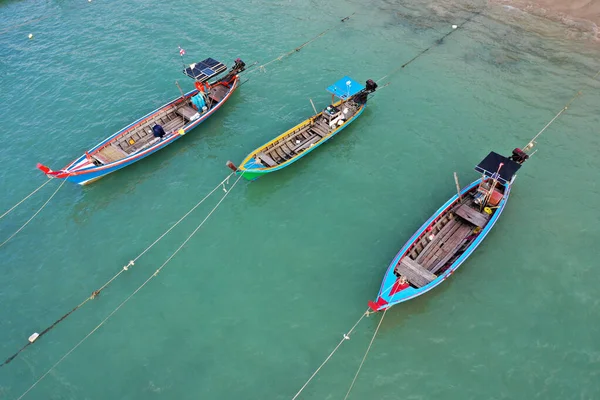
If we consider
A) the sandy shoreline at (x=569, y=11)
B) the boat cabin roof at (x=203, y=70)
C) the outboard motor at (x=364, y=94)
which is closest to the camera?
the outboard motor at (x=364, y=94)

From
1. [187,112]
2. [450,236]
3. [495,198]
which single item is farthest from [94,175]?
[495,198]

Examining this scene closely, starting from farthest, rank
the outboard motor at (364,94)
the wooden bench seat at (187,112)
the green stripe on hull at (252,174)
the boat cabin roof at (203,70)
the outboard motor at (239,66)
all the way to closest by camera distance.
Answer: the outboard motor at (239,66) < the wooden bench seat at (187,112) < the boat cabin roof at (203,70) < the outboard motor at (364,94) < the green stripe on hull at (252,174)

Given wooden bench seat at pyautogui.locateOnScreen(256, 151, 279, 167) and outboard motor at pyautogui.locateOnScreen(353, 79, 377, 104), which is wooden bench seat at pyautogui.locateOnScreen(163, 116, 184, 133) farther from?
outboard motor at pyautogui.locateOnScreen(353, 79, 377, 104)

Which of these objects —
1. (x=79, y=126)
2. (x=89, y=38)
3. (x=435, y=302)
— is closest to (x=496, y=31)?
(x=435, y=302)

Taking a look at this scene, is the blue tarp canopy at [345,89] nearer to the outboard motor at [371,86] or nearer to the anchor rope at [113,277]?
the outboard motor at [371,86]

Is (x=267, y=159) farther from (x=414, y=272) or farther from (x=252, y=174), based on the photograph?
(x=414, y=272)

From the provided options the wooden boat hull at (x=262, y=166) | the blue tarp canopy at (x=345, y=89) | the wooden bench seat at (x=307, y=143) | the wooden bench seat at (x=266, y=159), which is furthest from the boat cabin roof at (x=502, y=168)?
the wooden bench seat at (x=266, y=159)

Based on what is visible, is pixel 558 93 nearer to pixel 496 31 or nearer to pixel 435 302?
pixel 496 31
